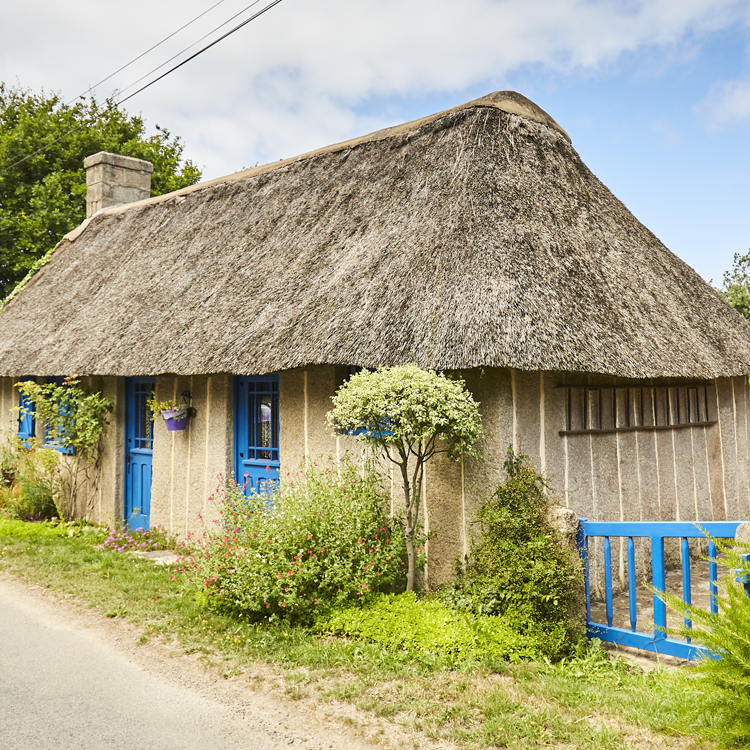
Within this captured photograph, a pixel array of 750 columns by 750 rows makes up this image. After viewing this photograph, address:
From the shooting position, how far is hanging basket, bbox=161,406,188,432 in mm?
7727

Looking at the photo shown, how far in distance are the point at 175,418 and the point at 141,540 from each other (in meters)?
1.70

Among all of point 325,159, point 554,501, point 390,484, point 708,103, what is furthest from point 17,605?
point 708,103

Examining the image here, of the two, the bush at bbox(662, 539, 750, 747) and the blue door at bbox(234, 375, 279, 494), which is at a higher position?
the blue door at bbox(234, 375, 279, 494)

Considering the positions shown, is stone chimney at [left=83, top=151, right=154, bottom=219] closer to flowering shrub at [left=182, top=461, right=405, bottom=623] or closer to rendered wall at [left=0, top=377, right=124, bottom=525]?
rendered wall at [left=0, top=377, right=124, bottom=525]

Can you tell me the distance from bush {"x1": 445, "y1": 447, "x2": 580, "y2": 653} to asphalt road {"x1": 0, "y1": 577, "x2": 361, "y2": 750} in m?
1.68

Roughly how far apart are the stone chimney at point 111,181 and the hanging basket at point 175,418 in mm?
7118

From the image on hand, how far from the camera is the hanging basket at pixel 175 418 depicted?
7727mm

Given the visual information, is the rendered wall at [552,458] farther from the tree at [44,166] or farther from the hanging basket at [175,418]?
the tree at [44,166]

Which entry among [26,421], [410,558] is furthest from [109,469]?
[410,558]

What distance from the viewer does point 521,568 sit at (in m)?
4.59

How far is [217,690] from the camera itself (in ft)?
13.1

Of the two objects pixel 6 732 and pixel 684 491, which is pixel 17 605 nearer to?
pixel 6 732

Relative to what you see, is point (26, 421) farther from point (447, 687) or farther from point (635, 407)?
point (635, 407)

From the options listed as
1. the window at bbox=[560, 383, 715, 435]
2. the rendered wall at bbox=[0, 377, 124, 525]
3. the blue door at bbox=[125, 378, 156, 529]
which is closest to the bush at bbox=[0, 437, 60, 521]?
the rendered wall at bbox=[0, 377, 124, 525]
